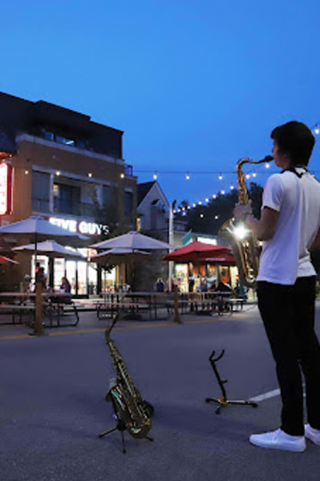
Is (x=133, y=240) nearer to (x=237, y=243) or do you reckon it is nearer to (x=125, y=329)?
(x=125, y=329)

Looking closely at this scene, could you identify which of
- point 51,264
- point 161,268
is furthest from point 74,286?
point 161,268

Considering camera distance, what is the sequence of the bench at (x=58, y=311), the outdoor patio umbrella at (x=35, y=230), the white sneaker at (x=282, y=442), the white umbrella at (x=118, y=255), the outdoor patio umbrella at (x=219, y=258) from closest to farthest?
the white sneaker at (x=282, y=442) < the bench at (x=58, y=311) < the outdoor patio umbrella at (x=35, y=230) < the white umbrella at (x=118, y=255) < the outdoor patio umbrella at (x=219, y=258)

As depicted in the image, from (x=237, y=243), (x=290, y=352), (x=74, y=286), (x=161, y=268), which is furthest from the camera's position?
(x=161, y=268)

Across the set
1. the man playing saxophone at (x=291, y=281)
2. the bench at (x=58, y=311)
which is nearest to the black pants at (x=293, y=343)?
the man playing saxophone at (x=291, y=281)

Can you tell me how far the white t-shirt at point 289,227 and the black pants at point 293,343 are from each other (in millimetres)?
87

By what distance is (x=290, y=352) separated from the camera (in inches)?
122

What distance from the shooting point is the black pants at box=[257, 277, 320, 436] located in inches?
122

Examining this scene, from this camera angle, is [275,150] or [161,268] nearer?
[275,150]

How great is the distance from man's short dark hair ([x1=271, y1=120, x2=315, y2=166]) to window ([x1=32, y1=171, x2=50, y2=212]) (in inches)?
1061

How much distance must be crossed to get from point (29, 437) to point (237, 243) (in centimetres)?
226

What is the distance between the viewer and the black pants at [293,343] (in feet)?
10.2

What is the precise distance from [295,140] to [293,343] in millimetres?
1398

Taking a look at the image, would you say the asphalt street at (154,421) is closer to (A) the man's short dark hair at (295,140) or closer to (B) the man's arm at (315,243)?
(B) the man's arm at (315,243)

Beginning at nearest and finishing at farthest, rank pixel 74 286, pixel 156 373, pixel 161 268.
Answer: pixel 156 373 < pixel 74 286 < pixel 161 268
